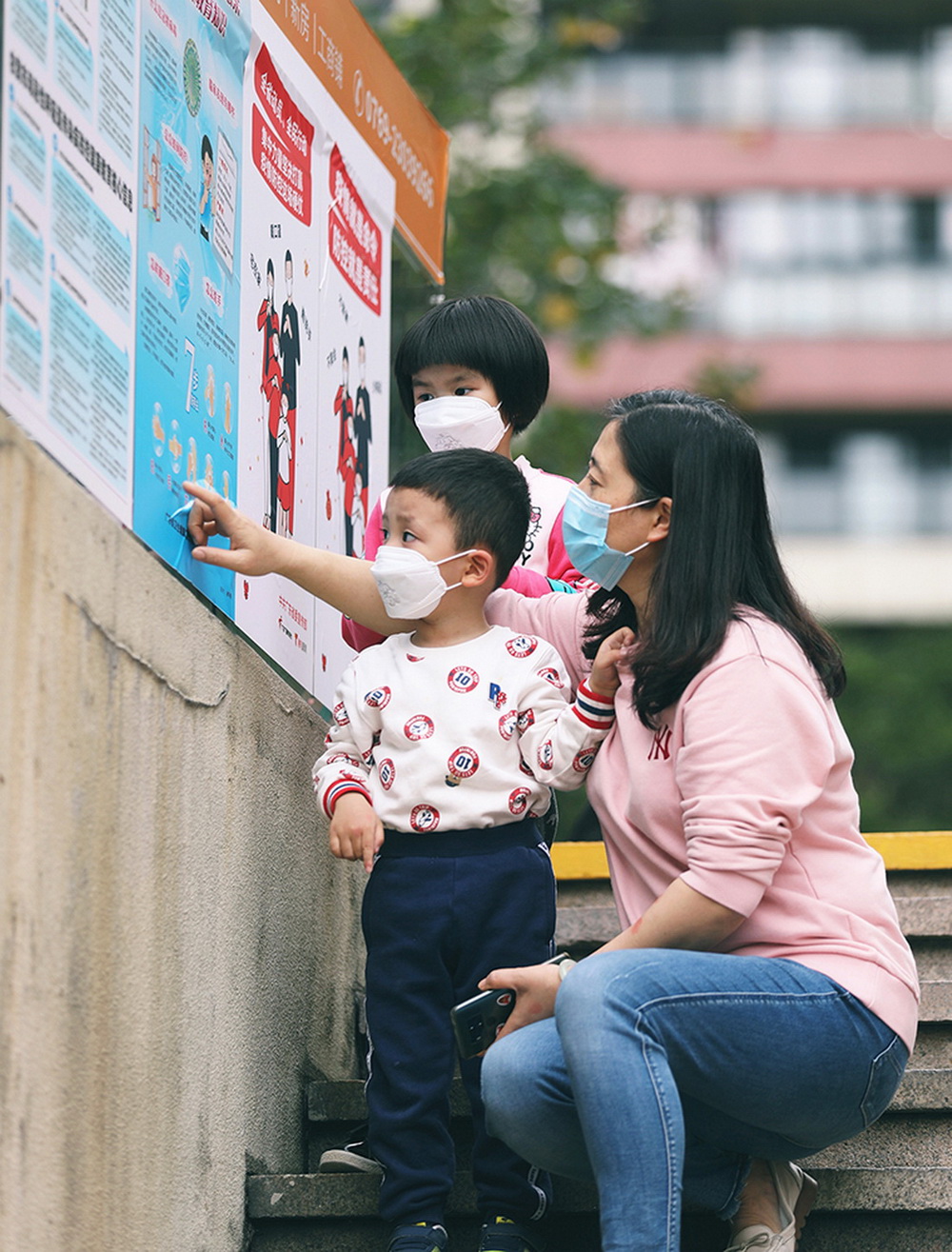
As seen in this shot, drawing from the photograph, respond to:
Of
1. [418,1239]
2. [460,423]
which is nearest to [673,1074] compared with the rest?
[418,1239]

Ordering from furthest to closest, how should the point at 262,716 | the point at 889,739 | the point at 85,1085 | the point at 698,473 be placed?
1. the point at 889,739
2. the point at 262,716
3. the point at 698,473
4. the point at 85,1085

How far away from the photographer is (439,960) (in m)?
3.44

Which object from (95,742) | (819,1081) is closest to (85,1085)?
(95,742)

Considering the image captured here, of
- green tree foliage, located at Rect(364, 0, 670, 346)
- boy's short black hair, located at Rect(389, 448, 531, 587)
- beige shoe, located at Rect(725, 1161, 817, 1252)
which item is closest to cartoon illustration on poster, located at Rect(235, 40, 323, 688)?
boy's short black hair, located at Rect(389, 448, 531, 587)

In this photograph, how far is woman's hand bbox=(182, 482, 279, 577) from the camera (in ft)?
11.3

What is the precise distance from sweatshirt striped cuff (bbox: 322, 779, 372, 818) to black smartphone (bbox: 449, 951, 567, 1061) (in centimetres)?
47

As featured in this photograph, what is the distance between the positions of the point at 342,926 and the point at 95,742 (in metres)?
1.74

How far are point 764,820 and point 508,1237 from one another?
2.96ft

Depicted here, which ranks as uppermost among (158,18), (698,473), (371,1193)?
(158,18)

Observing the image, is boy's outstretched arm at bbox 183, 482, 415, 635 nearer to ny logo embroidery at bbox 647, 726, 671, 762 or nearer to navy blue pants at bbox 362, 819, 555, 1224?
navy blue pants at bbox 362, 819, 555, 1224

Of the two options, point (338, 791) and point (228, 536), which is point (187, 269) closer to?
point (228, 536)

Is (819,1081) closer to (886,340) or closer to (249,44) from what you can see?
(249,44)

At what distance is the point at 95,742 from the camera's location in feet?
9.37

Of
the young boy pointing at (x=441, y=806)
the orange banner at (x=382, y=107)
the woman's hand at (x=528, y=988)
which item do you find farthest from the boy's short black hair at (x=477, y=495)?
the orange banner at (x=382, y=107)
